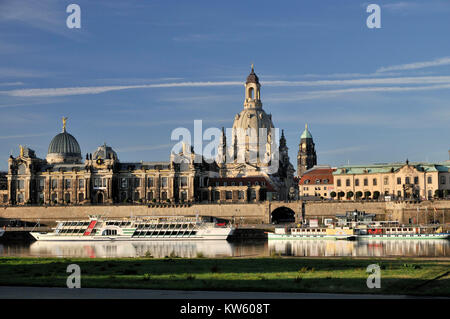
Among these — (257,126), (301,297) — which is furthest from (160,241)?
(257,126)

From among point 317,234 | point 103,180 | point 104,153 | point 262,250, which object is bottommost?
point 262,250

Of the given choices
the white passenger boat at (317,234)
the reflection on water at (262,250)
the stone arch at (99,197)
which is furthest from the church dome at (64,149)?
the white passenger boat at (317,234)

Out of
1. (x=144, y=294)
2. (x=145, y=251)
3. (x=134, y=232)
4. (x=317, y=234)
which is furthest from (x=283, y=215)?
(x=144, y=294)

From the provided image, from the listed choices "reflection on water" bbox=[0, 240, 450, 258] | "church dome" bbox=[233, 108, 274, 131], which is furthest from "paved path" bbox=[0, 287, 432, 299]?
"church dome" bbox=[233, 108, 274, 131]

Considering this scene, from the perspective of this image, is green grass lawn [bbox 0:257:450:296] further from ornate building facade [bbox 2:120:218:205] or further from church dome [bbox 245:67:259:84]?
church dome [bbox 245:67:259:84]

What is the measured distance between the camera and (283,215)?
13412 cm

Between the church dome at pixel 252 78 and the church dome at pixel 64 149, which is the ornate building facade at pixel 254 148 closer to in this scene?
the church dome at pixel 252 78

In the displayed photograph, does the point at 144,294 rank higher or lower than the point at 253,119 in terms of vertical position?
lower

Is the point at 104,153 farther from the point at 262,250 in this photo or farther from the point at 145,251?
the point at 262,250

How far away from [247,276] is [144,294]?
8.83 metres

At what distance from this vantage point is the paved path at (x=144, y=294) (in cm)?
2445

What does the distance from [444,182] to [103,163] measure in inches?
2686

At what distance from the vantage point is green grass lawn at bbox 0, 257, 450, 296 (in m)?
27.9
